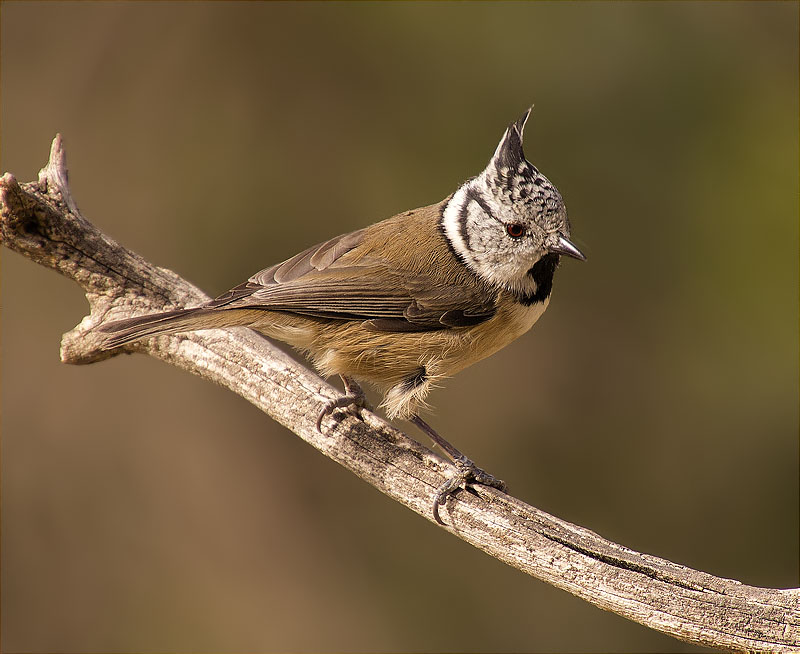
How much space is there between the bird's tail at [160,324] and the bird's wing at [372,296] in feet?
0.50

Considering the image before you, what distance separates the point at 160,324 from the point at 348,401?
2.73 ft

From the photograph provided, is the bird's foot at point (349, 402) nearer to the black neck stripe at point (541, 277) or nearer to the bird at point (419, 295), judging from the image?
the bird at point (419, 295)

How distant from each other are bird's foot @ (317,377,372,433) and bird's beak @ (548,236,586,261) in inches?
39.9

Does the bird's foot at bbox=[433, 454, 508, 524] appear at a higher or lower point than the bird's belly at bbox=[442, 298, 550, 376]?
lower

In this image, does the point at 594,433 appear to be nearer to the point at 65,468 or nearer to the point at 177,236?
the point at 177,236

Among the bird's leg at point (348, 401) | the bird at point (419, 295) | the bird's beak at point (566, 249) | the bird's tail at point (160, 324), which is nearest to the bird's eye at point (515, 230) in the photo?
the bird at point (419, 295)

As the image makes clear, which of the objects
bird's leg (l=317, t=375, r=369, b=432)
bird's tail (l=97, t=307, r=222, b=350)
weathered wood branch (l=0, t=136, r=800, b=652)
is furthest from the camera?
bird's leg (l=317, t=375, r=369, b=432)

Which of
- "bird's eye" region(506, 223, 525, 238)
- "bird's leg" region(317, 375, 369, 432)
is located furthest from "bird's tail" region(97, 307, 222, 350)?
"bird's eye" region(506, 223, 525, 238)

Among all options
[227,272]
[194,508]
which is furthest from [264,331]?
[194,508]

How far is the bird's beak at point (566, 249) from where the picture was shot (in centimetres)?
330

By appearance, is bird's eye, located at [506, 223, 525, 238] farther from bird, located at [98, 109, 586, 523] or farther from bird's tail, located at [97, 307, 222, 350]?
bird's tail, located at [97, 307, 222, 350]

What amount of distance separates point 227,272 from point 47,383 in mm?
1324

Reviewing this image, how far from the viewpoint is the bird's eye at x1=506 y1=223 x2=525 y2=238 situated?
3.44m

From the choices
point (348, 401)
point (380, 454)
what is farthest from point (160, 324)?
point (380, 454)
